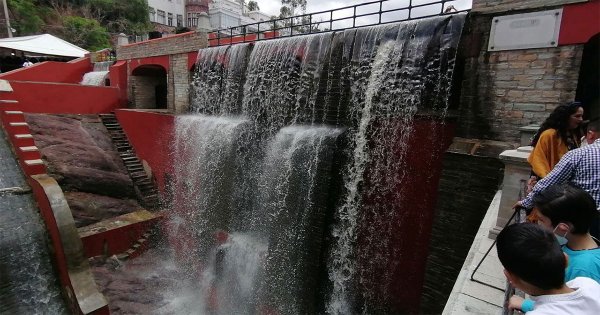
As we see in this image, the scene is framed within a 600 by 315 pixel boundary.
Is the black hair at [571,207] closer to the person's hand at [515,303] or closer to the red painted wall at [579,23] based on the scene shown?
the person's hand at [515,303]

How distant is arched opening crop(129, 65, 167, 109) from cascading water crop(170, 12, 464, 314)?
6.45 m

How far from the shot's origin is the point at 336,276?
5617 mm

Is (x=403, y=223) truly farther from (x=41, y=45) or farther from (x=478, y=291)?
(x=41, y=45)

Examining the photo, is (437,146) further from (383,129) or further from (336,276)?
(336,276)

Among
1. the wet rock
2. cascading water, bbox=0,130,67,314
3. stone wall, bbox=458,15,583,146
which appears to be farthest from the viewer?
the wet rock

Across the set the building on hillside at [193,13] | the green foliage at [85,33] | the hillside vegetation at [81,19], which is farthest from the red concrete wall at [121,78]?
the building on hillside at [193,13]

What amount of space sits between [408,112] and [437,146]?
721 mm

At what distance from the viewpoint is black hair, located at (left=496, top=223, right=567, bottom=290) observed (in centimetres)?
120

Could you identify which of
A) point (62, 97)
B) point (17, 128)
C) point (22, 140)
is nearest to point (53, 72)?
point (62, 97)

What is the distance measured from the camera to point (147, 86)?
13.1m

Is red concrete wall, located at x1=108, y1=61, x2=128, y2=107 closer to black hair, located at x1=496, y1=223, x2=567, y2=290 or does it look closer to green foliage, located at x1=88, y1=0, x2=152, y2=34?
black hair, located at x1=496, y1=223, x2=567, y2=290

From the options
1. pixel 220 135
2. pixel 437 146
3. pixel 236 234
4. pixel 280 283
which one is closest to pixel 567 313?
pixel 437 146

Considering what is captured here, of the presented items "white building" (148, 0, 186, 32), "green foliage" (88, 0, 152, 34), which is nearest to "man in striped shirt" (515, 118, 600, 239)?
"green foliage" (88, 0, 152, 34)

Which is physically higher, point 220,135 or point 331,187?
point 220,135
